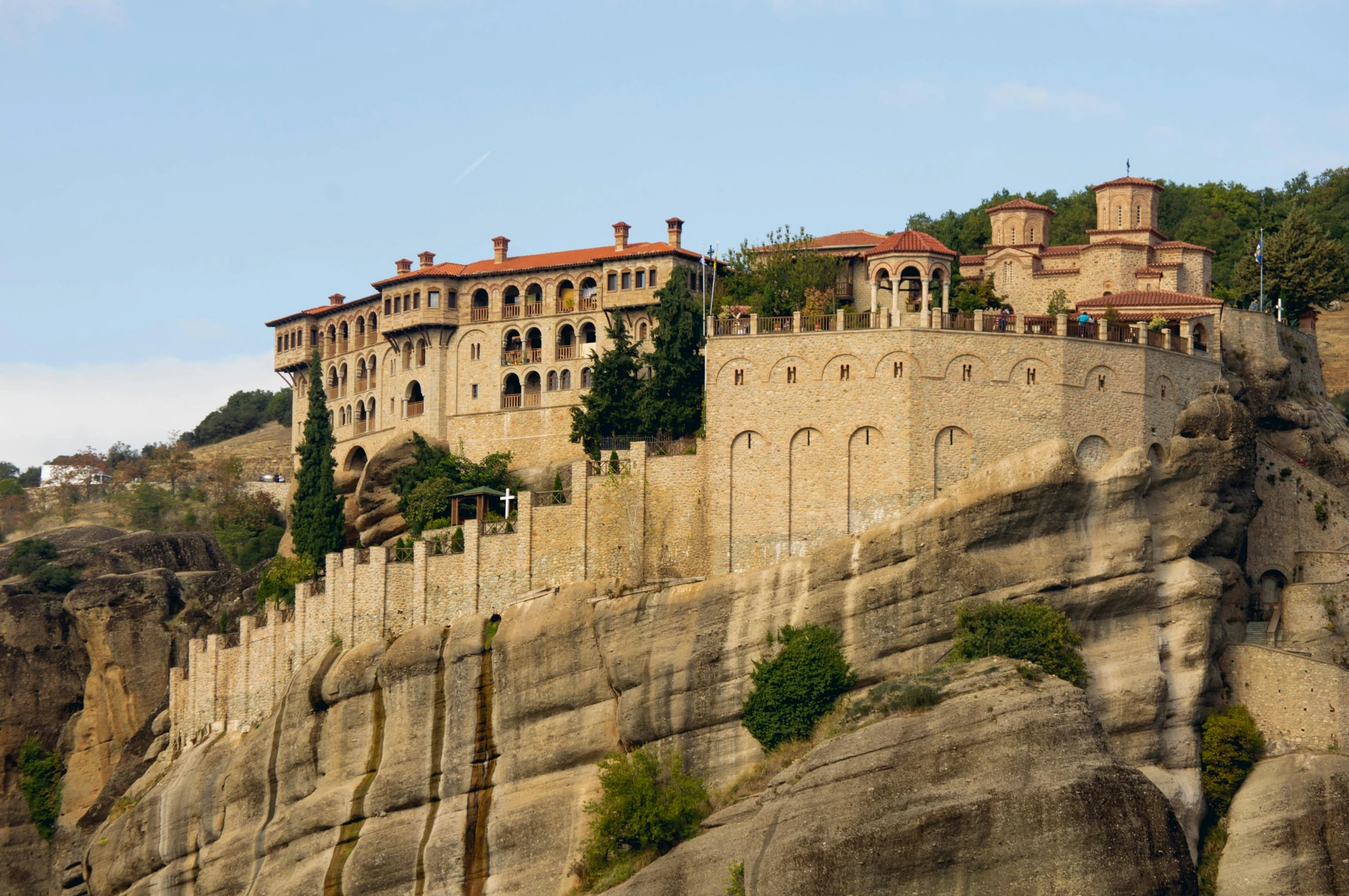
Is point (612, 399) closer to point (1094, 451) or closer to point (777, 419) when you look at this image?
point (777, 419)

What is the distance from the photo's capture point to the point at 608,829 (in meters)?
57.0

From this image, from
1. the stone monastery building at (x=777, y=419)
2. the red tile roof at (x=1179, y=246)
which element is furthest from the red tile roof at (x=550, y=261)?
the red tile roof at (x=1179, y=246)

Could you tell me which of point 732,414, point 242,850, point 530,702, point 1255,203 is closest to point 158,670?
point 242,850

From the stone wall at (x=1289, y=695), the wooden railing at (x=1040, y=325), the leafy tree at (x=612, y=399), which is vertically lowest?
the stone wall at (x=1289, y=695)

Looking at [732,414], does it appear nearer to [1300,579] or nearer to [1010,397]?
[1010,397]

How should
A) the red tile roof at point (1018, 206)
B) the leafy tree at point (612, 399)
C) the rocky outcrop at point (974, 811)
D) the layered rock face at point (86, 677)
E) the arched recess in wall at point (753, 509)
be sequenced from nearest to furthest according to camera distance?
the rocky outcrop at point (974, 811) → the arched recess in wall at point (753, 509) → the leafy tree at point (612, 399) → the red tile roof at point (1018, 206) → the layered rock face at point (86, 677)

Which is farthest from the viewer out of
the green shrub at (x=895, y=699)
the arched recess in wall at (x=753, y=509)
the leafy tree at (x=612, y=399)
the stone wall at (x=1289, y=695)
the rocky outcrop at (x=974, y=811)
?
the leafy tree at (x=612, y=399)

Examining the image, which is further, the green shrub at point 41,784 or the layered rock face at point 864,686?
the green shrub at point 41,784

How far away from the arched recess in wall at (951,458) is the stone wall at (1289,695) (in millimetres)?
9032

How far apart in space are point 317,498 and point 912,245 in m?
25.8

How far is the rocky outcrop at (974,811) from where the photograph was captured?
160ft

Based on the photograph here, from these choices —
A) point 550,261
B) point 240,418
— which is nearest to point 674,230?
point 550,261

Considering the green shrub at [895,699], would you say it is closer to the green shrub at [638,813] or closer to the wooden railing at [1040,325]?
the green shrub at [638,813]

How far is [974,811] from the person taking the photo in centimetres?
4950
